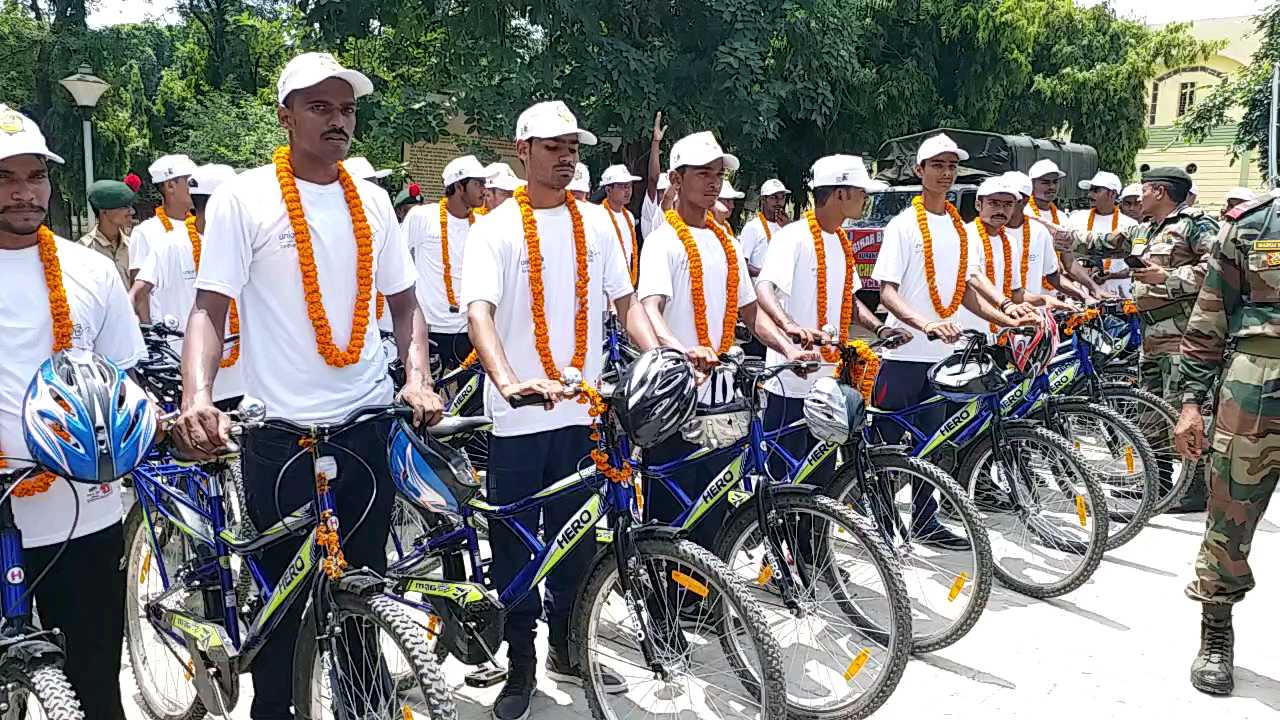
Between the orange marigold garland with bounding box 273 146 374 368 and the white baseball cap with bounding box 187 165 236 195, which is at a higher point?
the white baseball cap with bounding box 187 165 236 195

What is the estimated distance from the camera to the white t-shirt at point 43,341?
261 cm

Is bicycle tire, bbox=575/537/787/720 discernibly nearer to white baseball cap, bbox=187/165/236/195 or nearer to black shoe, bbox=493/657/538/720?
black shoe, bbox=493/657/538/720

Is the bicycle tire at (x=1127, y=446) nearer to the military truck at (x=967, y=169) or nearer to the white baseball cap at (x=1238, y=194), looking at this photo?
the white baseball cap at (x=1238, y=194)

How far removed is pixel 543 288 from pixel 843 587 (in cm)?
154

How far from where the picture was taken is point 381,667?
8.73 ft

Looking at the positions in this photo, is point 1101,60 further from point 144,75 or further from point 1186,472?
point 144,75

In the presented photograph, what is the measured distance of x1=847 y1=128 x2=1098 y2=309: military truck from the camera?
45.3 feet

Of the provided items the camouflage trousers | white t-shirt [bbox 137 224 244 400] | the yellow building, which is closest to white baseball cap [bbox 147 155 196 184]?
white t-shirt [bbox 137 224 244 400]

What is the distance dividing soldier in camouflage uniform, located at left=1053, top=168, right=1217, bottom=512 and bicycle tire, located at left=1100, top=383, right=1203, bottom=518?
0.07 meters

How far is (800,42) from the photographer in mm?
12891

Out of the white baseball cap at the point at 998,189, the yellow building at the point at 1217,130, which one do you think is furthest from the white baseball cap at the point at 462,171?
the yellow building at the point at 1217,130

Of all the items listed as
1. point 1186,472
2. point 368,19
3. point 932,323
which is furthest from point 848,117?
point 932,323

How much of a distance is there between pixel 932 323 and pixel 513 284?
200 cm

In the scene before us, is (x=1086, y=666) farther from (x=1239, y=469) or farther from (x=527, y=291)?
(x=527, y=291)
